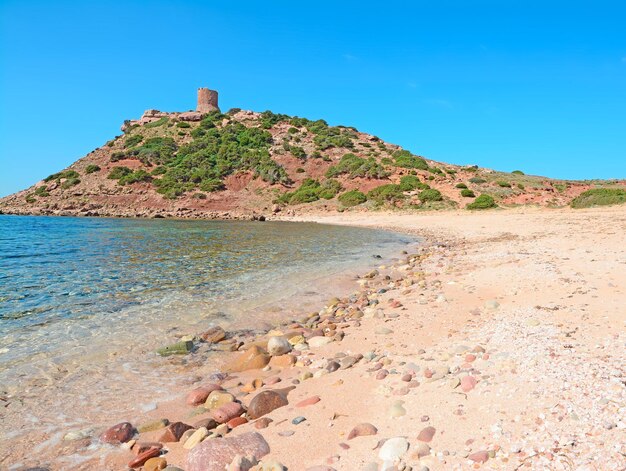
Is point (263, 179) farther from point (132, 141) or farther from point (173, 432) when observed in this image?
point (173, 432)

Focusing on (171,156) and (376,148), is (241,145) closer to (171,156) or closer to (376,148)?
(171,156)

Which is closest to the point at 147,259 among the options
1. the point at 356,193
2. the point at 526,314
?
the point at 526,314

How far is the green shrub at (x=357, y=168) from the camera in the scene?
47.6m

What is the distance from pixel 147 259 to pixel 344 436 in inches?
489

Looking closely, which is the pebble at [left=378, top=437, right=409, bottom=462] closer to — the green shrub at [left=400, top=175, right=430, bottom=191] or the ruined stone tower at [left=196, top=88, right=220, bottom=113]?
the green shrub at [left=400, top=175, right=430, bottom=191]

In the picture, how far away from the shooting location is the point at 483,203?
35.2 meters

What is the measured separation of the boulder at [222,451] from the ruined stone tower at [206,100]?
3539 inches

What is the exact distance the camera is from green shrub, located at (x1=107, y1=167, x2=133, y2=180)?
5678cm

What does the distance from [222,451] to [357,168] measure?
48.3 metres

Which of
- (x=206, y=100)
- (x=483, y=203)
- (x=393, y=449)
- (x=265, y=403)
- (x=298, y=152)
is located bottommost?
(x=265, y=403)

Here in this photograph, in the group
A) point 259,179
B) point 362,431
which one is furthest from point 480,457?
point 259,179

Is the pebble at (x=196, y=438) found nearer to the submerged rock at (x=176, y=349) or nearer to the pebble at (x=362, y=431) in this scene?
the pebble at (x=362, y=431)

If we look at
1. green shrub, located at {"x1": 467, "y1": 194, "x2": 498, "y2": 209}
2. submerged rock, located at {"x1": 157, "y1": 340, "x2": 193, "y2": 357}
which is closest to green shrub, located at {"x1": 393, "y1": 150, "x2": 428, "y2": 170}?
green shrub, located at {"x1": 467, "y1": 194, "x2": 498, "y2": 209}

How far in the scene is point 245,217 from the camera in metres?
42.9
